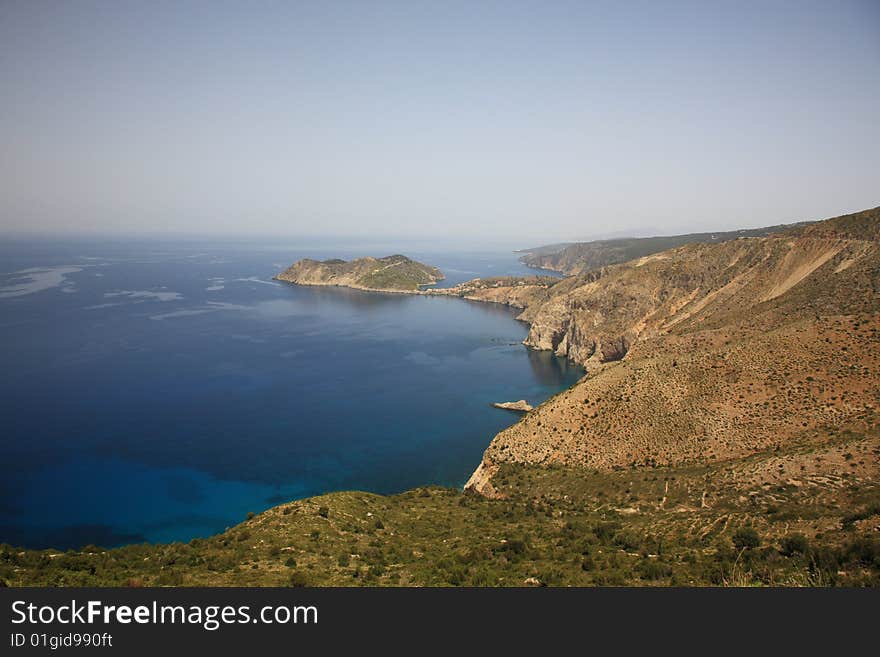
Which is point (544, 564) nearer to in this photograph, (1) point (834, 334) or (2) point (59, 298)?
(1) point (834, 334)

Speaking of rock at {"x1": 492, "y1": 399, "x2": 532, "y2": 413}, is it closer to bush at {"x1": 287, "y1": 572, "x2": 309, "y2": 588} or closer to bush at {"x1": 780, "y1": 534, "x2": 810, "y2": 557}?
bush at {"x1": 780, "y1": 534, "x2": 810, "y2": 557}

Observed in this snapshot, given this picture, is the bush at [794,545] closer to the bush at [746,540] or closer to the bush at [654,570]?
the bush at [746,540]

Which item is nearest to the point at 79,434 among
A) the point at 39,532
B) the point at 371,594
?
the point at 39,532

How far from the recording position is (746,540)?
55.3 ft

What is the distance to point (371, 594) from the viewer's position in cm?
606

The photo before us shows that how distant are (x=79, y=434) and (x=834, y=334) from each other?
253ft

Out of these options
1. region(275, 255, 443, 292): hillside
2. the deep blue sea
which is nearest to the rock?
Result: the deep blue sea

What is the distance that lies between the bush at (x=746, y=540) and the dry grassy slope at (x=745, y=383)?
14.1 metres

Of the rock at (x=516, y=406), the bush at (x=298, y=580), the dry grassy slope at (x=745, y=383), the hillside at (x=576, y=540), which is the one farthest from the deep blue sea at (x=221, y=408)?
the bush at (x=298, y=580)

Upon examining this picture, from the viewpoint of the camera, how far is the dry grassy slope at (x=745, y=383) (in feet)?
100

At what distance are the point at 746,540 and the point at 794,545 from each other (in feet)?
5.46

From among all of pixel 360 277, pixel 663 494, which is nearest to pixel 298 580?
pixel 663 494

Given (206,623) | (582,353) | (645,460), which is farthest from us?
(582,353)

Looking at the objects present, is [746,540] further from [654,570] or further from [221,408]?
[221,408]
